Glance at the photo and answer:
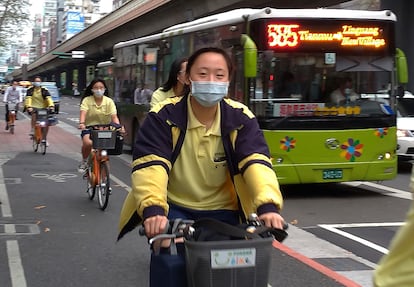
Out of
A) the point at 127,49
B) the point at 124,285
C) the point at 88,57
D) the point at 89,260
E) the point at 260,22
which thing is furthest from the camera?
the point at 88,57

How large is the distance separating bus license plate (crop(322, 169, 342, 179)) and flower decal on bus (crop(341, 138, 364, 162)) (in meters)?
0.27

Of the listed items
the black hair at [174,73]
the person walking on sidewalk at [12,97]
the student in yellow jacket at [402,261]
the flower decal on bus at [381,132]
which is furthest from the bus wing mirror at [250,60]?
the person walking on sidewalk at [12,97]

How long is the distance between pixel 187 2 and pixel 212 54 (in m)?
31.3

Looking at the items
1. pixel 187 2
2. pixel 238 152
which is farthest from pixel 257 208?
pixel 187 2

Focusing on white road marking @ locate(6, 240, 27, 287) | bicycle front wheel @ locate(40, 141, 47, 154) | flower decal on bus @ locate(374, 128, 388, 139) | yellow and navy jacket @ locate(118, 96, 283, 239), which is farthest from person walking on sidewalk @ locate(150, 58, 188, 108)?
bicycle front wheel @ locate(40, 141, 47, 154)

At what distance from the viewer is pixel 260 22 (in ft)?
32.3

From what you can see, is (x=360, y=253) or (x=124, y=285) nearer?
(x=124, y=285)

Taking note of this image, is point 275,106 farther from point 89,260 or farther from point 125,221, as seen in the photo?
point 125,221

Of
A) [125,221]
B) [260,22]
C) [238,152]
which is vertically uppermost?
[260,22]

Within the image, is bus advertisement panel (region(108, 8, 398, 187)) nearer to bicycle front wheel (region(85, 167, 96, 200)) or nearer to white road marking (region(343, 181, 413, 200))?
white road marking (region(343, 181, 413, 200))

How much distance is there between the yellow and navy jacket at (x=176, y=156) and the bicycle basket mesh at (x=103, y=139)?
18.6ft

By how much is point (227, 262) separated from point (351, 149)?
7948 millimetres

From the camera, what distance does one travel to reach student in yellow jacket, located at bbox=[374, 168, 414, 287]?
1885 mm

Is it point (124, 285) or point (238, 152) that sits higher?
point (238, 152)
